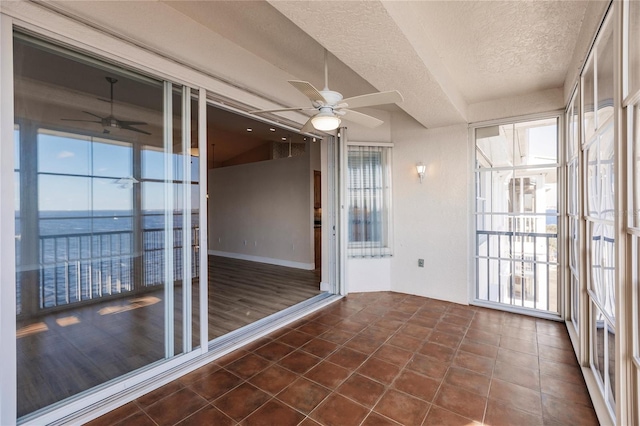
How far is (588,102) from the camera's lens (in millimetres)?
2322

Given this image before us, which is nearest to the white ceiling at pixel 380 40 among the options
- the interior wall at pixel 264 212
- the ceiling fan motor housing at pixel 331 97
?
the ceiling fan motor housing at pixel 331 97

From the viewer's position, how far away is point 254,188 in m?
7.88

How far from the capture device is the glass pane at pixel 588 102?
2.20 meters

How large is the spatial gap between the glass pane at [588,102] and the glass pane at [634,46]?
940mm

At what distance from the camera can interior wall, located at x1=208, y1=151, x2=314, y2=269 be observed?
22.6 ft

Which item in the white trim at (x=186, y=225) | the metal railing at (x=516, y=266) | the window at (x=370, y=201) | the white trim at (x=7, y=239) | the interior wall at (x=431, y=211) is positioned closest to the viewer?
the white trim at (x=7, y=239)

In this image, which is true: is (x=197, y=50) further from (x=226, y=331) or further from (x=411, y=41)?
(x=226, y=331)

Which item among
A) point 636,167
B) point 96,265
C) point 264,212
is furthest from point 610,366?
point 264,212

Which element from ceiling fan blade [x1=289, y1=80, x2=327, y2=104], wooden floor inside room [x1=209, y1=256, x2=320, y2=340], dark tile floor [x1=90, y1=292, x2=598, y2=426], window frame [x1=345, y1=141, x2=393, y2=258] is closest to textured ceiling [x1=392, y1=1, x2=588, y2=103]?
ceiling fan blade [x1=289, y1=80, x2=327, y2=104]

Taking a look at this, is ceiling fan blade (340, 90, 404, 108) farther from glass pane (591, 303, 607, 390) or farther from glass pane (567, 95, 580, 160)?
glass pane (591, 303, 607, 390)

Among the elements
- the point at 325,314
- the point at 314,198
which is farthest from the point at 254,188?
the point at 325,314

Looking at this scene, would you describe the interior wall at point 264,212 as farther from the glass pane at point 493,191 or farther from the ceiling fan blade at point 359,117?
the ceiling fan blade at point 359,117

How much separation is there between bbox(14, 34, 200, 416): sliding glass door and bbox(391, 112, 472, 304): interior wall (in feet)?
11.0

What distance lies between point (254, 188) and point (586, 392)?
720 centimetres
